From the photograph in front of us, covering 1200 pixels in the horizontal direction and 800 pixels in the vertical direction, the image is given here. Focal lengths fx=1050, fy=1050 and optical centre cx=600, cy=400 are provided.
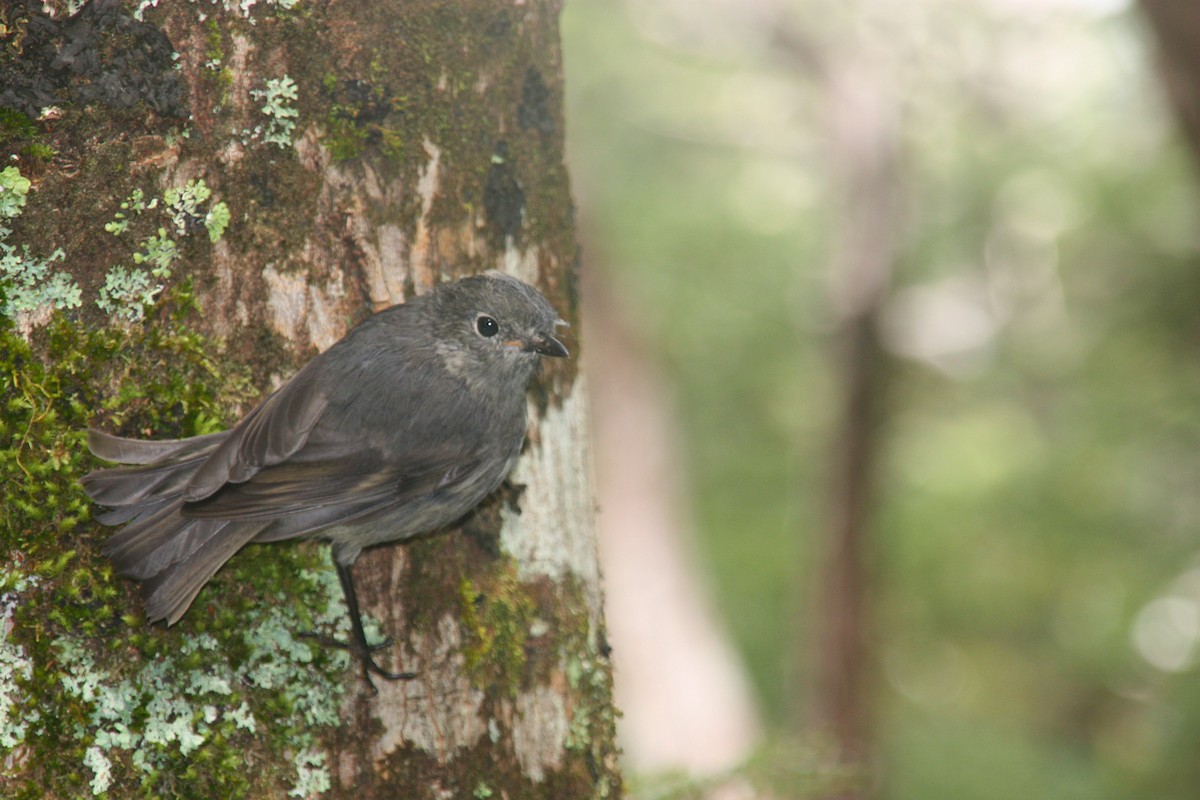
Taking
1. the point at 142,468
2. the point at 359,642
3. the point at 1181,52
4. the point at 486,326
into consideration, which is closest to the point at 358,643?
the point at 359,642

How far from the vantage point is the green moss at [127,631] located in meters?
1.83

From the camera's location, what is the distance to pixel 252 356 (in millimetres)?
2080

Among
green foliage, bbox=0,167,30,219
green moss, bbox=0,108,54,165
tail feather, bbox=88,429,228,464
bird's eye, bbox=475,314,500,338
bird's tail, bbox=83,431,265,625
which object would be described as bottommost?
bird's tail, bbox=83,431,265,625

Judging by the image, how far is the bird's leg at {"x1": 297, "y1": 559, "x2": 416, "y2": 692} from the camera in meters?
2.00

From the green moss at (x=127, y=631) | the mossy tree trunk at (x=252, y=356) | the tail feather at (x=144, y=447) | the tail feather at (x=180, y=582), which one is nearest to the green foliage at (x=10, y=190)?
the mossy tree trunk at (x=252, y=356)

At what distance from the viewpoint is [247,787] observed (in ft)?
6.24

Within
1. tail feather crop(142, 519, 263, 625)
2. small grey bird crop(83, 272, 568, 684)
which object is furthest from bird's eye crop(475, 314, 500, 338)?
tail feather crop(142, 519, 263, 625)

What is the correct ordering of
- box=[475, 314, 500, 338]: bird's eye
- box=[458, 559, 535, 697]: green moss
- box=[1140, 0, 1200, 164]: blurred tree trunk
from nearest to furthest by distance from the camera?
1. box=[458, 559, 535, 697]: green moss
2. box=[475, 314, 500, 338]: bird's eye
3. box=[1140, 0, 1200, 164]: blurred tree trunk

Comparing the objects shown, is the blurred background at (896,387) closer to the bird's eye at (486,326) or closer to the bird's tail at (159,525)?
the bird's eye at (486,326)

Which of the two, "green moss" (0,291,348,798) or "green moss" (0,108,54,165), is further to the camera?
"green moss" (0,108,54,165)

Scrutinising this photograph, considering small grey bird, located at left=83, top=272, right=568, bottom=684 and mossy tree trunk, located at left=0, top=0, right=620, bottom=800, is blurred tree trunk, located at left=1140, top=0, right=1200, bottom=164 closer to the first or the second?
mossy tree trunk, located at left=0, top=0, right=620, bottom=800

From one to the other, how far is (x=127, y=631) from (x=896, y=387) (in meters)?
7.90

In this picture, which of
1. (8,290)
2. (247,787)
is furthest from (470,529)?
(8,290)

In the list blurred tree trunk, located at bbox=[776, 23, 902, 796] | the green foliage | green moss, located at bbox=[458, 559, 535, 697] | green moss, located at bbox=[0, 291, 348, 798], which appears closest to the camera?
green moss, located at bbox=[0, 291, 348, 798]
